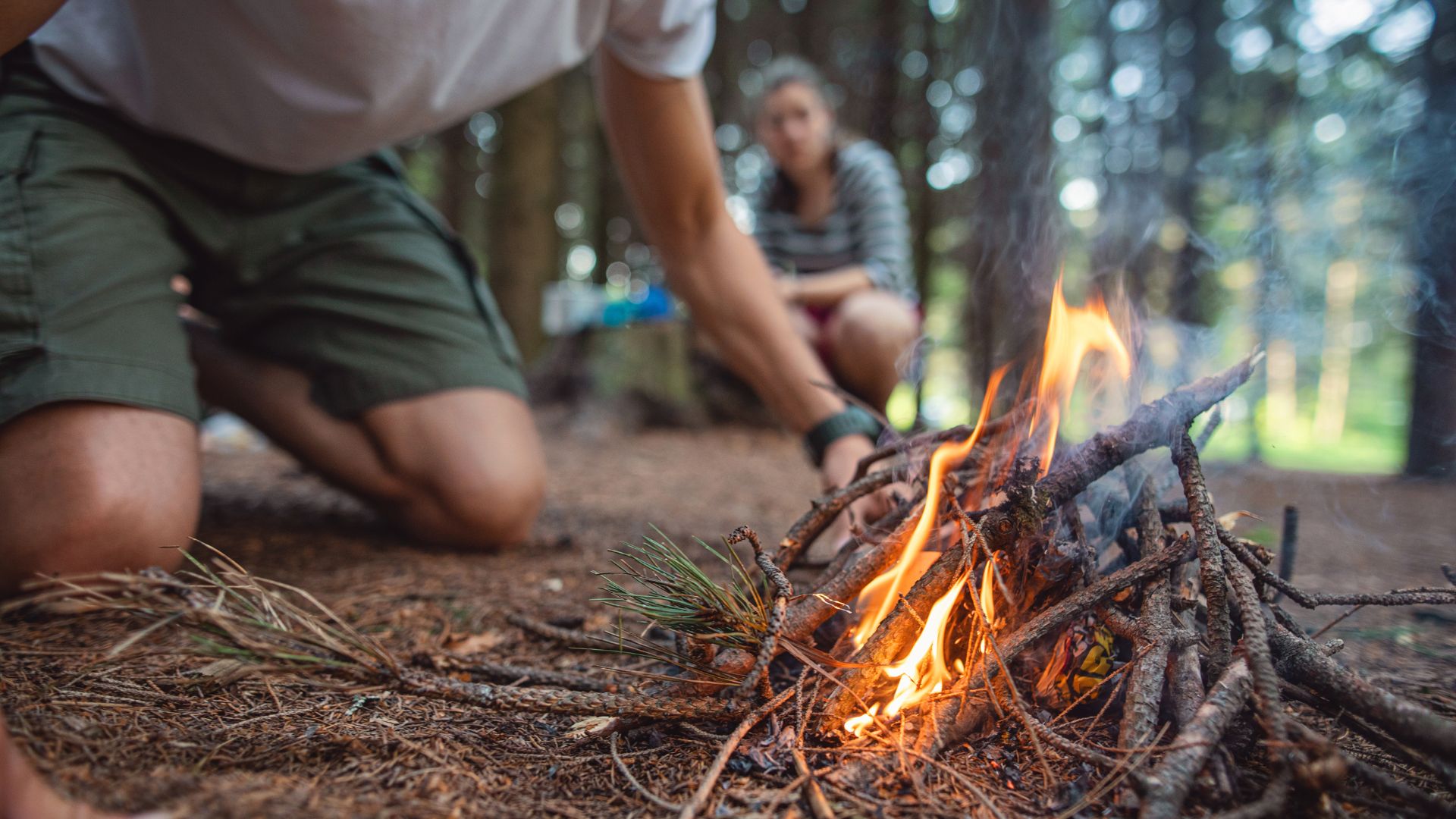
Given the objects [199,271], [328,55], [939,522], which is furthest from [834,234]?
[939,522]

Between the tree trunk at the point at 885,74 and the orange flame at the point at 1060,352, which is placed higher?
the tree trunk at the point at 885,74

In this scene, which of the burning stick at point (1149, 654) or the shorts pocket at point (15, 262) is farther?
the shorts pocket at point (15, 262)

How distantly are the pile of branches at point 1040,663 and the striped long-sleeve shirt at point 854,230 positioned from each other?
294 cm

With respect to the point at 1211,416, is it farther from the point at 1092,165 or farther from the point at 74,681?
the point at 1092,165

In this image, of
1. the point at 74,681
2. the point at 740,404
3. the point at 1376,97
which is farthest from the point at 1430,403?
the point at 74,681

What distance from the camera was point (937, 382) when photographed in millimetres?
24656

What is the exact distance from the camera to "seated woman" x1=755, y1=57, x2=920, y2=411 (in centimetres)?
361

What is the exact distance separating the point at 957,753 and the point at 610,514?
7.61 ft

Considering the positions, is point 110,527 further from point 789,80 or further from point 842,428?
point 789,80

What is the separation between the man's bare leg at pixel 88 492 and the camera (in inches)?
65.4

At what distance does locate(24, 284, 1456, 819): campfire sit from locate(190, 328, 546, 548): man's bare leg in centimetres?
115

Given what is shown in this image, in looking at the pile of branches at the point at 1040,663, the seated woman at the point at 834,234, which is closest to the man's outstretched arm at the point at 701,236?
the pile of branches at the point at 1040,663

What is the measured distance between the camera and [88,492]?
172cm

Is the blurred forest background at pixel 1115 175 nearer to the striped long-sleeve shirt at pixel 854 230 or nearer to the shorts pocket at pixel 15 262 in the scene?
the striped long-sleeve shirt at pixel 854 230
